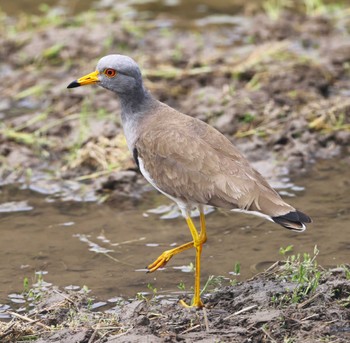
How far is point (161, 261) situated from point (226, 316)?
0.98 m

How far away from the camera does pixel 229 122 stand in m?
9.59

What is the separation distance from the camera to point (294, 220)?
19.2ft

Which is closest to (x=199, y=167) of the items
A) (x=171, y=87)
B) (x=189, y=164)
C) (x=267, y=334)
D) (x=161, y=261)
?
(x=189, y=164)

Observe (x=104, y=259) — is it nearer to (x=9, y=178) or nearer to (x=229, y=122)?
(x=9, y=178)

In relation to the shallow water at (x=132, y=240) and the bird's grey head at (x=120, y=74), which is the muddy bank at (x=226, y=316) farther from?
the bird's grey head at (x=120, y=74)

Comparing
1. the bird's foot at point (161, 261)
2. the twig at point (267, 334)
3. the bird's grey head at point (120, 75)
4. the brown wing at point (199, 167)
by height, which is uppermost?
the bird's grey head at point (120, 75)

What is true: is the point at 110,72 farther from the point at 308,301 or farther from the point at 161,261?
the point at 308,301

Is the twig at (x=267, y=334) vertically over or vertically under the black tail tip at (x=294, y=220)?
under

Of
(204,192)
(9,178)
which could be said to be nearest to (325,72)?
(9,178)

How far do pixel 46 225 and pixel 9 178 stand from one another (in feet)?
3.61

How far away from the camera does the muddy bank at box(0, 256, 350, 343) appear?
551 centimetres

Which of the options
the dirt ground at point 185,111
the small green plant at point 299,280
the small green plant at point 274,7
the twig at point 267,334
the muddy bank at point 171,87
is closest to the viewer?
the twig at point 267,334

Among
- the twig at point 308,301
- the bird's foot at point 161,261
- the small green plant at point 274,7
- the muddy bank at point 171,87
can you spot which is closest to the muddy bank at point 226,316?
the twig at point 308,301

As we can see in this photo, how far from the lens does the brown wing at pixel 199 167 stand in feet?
20.1
